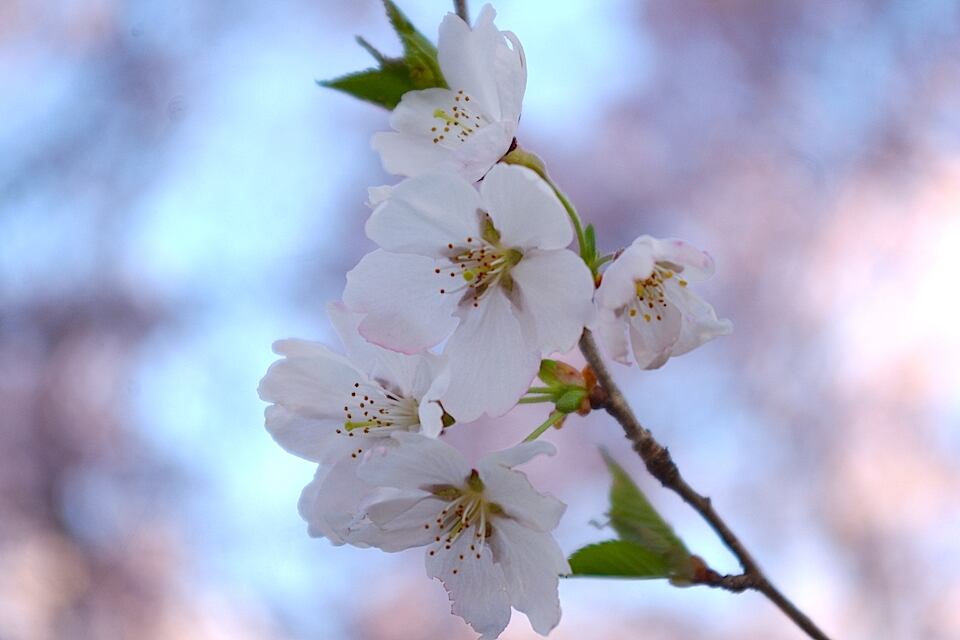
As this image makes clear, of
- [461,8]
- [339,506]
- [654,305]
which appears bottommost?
[339,506]

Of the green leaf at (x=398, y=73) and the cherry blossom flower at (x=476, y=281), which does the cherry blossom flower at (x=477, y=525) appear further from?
the green leaf at (x=398, y=73)

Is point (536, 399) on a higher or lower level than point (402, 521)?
higher

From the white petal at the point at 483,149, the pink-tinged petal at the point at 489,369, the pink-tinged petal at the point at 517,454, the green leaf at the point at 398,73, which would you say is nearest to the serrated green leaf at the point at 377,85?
the green leaf at the point at 398,73

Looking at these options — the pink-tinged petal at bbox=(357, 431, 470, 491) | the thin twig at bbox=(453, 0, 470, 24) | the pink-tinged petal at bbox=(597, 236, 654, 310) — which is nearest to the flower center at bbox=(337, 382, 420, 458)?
the pink-tinged petal at bbox=(357, 431, 470, 491)

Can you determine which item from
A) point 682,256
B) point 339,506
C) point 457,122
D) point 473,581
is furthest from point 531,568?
point 457,122

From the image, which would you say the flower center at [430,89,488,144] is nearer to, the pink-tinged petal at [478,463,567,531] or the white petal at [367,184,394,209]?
the white petal at [367,184,394,209]

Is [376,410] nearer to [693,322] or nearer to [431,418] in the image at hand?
[431,418]

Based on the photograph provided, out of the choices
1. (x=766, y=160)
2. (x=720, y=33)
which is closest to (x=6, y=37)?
(x=720, y=33)
